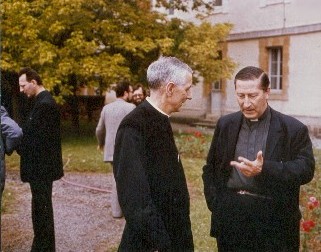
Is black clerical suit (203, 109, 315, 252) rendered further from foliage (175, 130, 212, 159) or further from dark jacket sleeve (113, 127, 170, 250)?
foliage (175, 130, 212, 159)

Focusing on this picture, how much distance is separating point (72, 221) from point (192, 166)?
5.27 meters

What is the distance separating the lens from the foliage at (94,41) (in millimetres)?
17266

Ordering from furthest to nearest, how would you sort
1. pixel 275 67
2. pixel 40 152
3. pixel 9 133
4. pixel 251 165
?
pixel 275 67, pixel 40 152, pixel 9 133, pixel 251 165

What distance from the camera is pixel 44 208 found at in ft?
19.4

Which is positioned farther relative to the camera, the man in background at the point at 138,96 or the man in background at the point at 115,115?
the man in background at the point at 138,96

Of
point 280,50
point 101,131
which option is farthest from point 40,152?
point 280,50

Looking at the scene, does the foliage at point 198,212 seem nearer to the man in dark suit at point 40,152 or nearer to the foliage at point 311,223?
the foliage at point 311,223

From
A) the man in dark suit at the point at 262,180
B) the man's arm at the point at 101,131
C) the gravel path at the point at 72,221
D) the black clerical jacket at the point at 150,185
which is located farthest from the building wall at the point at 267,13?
the black clerical jacket at the point at 150,185

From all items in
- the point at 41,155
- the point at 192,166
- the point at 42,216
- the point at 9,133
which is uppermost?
the point at 9,133

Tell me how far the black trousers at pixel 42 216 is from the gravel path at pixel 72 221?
824 millimetres

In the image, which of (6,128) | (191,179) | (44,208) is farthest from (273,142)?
(191,179)

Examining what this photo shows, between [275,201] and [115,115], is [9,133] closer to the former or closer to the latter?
[275,201]

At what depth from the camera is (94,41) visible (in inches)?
722

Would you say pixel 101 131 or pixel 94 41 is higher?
pixel 94 41
